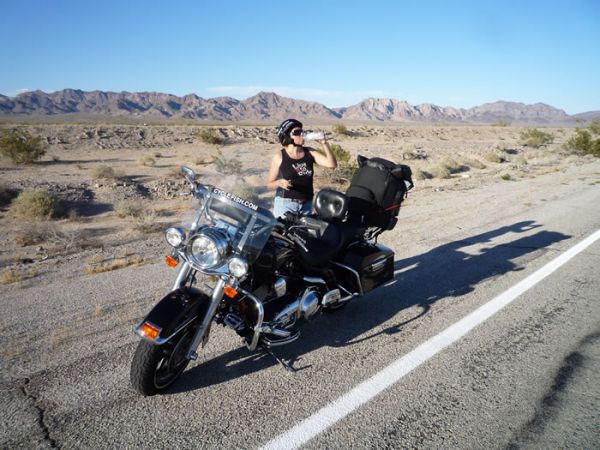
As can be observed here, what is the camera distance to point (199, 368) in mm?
3799

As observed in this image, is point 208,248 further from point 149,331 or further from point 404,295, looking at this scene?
point 404,295

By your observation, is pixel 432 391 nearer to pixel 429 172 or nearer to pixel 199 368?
pixel 199 368

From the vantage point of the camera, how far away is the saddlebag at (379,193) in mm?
5188

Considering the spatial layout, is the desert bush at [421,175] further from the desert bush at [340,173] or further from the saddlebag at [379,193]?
the saddlebag at [379,193]

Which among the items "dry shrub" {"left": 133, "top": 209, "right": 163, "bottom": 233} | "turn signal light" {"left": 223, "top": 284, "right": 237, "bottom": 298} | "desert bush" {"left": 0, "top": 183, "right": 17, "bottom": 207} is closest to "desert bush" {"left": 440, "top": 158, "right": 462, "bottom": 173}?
"dry shrub" {"left": 133, "top": 209, "right": 163, "bottom": 233}

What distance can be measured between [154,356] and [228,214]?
1.23 m

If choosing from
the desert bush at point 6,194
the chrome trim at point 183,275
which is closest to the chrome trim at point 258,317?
the chrome trim at point 183,275

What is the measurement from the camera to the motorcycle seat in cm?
414

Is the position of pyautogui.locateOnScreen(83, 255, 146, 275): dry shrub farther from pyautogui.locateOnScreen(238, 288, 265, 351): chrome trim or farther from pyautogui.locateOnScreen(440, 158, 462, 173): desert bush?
pyautogui.locateOnScreen(440, 158, 462, 173): desert bush

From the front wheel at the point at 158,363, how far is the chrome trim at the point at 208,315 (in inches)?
3.4

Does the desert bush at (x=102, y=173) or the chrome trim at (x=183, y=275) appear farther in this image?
the desert bush at (x=102, y=173)

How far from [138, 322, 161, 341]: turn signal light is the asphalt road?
2.00ft

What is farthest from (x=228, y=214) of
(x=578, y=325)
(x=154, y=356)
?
(x=578, y=325)

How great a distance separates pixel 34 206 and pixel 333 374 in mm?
10046
